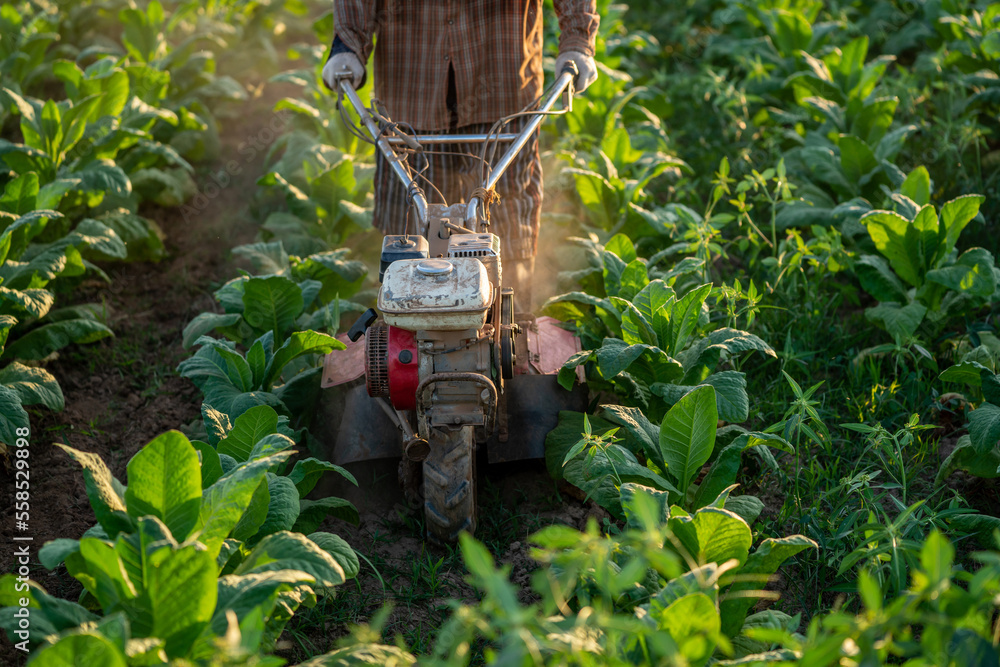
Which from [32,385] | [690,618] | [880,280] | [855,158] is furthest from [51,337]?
[855,158]

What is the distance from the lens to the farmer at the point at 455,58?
312 cm

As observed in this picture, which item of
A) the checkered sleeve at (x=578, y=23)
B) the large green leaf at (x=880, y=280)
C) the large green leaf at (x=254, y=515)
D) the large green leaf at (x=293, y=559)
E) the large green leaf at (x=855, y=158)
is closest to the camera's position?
the large green leaf at (x=293, y=559)

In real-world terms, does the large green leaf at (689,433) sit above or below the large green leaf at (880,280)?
below

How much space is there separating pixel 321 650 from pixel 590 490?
86 cm

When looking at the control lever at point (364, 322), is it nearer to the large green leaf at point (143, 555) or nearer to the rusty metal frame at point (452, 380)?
the rusty metal frame at point (452, 380)

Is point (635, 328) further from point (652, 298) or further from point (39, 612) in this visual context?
point (39, 612)

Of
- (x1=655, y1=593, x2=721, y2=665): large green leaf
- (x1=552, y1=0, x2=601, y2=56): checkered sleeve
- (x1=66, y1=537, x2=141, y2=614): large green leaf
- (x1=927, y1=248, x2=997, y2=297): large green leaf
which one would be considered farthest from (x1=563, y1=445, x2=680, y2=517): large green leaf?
(x1=552, y1=0, x2=601, y2=56): checkered sleeve

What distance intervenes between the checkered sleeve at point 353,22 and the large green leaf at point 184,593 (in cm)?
203

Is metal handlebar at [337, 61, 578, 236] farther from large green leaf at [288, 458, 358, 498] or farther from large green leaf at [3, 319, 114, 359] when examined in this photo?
large green leaf at [3, 319, 114, 359]

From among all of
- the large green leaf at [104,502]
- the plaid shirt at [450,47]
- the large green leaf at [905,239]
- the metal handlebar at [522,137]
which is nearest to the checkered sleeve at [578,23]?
the plaid shirt at [450,47]

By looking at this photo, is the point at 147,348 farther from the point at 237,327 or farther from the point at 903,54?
the point at 903,54

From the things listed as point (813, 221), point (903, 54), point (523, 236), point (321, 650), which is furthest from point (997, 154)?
point (321, 650)

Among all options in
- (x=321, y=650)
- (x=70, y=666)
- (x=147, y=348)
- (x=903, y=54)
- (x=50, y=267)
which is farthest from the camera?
(x=903, y=54)

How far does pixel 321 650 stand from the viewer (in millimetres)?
2215
